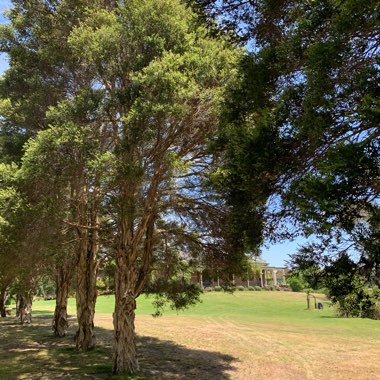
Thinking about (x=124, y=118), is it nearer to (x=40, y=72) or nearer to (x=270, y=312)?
(x=40, y=72)

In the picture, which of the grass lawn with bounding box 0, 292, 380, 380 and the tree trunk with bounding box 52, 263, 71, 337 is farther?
the tree trunk with bounding box 52, 263, 71, 337

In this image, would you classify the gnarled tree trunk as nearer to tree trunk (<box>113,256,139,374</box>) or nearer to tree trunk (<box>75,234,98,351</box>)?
tree trunk (<box>113,256,139,374</box>)

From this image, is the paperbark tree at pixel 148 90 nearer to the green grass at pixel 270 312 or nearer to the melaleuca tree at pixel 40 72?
the melaleuca tree at pixel 40 72

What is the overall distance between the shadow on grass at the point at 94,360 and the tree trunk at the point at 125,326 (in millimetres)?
448

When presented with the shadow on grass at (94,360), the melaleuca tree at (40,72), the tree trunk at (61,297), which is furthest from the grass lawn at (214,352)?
the melaleuca tree at (40,72)

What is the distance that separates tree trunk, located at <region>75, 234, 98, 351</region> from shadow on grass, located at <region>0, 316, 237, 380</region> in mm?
547

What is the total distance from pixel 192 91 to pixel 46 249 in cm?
591

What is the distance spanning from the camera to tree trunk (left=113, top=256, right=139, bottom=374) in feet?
42.1

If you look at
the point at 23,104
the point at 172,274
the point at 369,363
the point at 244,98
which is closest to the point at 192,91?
the point at 244,98

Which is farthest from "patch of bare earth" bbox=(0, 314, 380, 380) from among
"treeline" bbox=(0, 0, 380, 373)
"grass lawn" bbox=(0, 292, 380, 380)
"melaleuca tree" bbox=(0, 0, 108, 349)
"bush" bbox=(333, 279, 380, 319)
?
"bush" bbox=(333, 279, 380, 319)

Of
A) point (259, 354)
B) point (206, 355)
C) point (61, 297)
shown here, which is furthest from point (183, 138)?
point (61, 297)

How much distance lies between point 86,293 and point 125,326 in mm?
4992

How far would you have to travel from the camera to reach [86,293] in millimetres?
17281

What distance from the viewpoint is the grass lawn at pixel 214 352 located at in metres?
14.1
